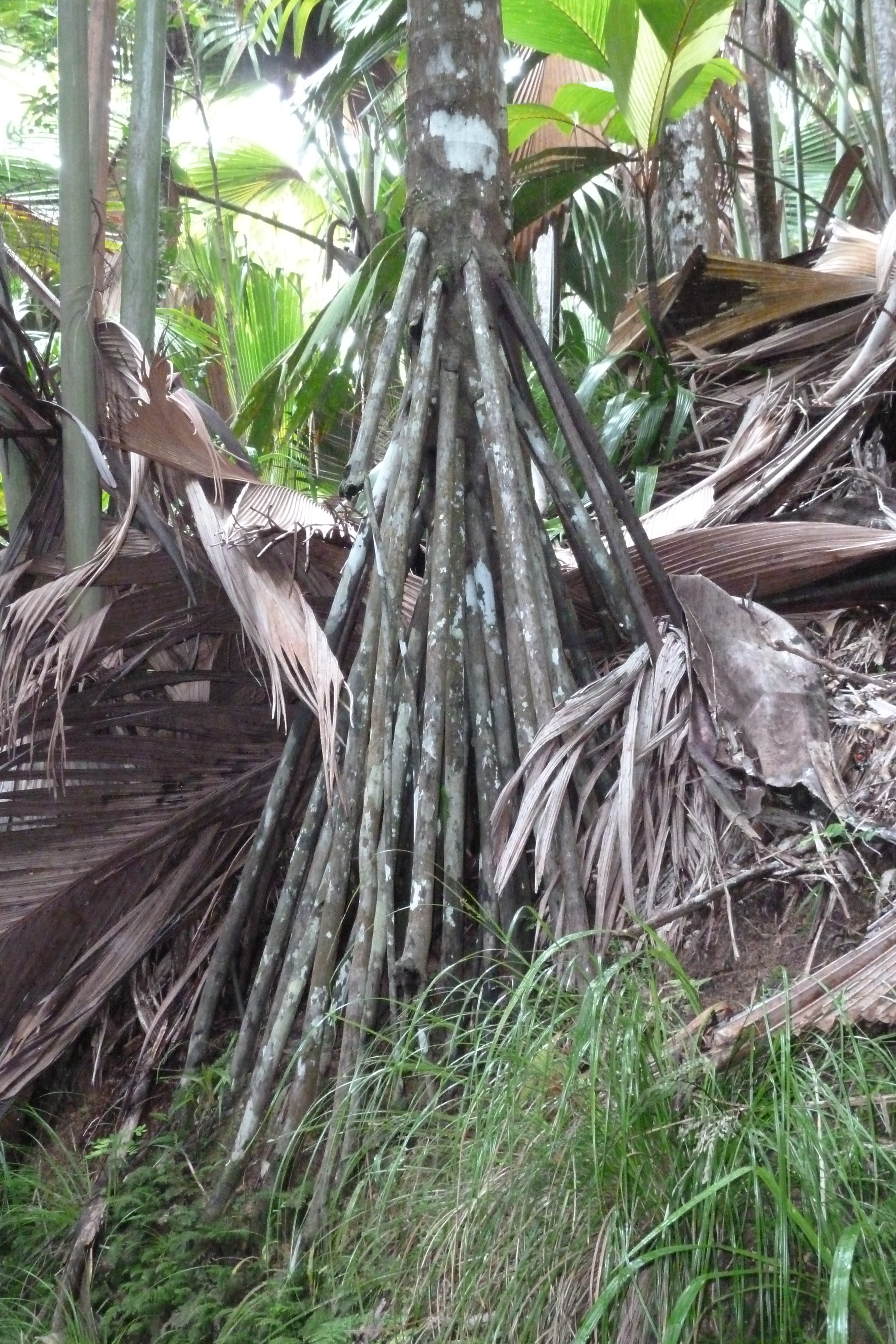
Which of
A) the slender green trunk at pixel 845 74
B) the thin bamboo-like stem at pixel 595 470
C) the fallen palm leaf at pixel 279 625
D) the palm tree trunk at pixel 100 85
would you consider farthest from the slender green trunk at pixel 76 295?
the slender green trunk at pixel 845 74

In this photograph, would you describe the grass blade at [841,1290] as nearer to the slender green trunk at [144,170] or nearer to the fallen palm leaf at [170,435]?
the fallen palm leaf at [170,435]

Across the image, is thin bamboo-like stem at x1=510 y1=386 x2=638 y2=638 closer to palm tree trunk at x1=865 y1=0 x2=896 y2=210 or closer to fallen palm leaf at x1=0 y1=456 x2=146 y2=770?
fallen palm leaf at x1=0 y1=456 x2=146 y2=770

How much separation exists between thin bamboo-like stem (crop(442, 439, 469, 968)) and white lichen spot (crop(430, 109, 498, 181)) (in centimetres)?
77

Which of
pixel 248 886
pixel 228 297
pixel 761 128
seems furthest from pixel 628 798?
pixel 761 128

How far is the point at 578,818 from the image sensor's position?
2529 millimetres

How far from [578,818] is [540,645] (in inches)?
15.1

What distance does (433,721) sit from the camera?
Answer: 2.60m

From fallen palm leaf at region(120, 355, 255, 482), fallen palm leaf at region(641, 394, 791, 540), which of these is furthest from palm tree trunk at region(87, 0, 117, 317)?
fallen palm leaf at region(641, 394, 791, 540)

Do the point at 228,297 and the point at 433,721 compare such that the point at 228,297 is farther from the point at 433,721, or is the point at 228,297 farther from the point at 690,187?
the point at 433,721

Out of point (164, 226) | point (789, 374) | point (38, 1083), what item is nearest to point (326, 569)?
point (38, 1083)

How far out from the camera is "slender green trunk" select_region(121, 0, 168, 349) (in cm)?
338

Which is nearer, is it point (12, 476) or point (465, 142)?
point (465, 142)

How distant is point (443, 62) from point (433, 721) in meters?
1.71

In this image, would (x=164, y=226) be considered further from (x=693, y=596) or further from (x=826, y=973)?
(x=826, y=973)
